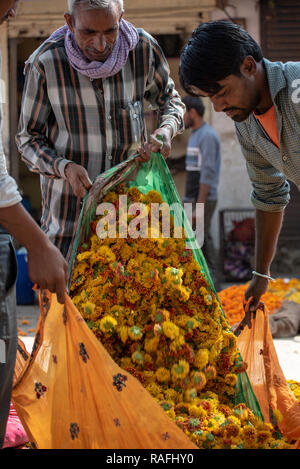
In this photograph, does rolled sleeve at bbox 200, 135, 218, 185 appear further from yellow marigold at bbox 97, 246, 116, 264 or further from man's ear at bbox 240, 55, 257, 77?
man's ear at bbox 240, 55, 257, 77

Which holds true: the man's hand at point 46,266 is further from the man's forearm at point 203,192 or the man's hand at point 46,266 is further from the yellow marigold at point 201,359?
the man's forearm at point 203,192

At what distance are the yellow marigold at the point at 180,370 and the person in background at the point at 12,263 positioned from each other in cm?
66

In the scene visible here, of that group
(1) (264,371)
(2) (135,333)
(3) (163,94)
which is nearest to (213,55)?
(3) (163,94)

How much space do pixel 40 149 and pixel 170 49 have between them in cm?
620

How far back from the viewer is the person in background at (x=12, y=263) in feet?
6.25

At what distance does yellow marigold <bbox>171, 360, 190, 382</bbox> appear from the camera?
247 centimetres

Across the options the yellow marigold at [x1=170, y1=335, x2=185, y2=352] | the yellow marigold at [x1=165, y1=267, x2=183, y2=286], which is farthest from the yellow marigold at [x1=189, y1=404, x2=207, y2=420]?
the yellow marigold at [x1=165, y1=267, x2=183, y2=286]

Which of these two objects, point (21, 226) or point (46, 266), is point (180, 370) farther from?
point (21, 226)

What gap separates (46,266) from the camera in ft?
6.54

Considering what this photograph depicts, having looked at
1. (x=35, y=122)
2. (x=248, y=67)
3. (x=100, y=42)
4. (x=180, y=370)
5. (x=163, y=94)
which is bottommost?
(x=180, y=370)

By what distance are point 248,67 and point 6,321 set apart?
4.11 ft

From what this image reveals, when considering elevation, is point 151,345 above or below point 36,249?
below
